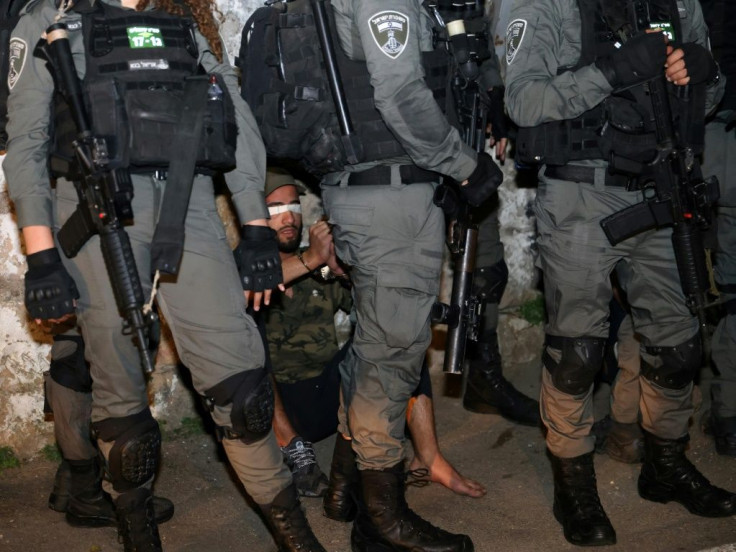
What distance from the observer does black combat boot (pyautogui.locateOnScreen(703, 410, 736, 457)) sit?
379 centimetres

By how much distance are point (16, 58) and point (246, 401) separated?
4.22 ft

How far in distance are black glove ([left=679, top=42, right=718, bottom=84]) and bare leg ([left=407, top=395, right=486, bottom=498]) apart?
1.65 m

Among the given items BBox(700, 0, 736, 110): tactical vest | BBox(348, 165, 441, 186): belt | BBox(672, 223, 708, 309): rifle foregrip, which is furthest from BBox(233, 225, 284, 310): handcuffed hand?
BBox(700, 0, 736, 110): tactical vest

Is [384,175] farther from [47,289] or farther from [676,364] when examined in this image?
[676,364]

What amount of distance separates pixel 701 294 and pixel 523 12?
3.97ft

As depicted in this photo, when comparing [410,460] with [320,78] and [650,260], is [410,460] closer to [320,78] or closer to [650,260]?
[650,260]

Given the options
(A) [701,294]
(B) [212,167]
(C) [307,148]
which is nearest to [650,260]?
(A) [701,294]

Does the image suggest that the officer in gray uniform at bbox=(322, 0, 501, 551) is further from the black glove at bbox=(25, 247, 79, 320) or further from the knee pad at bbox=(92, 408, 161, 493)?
the black glove at bbox=(25, 247, 79, 320)

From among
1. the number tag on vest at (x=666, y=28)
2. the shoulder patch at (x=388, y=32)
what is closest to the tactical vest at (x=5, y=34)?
the shoulder patch at (x=388, y=32)

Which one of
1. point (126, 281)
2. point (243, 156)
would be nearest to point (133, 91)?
point (243, 156)

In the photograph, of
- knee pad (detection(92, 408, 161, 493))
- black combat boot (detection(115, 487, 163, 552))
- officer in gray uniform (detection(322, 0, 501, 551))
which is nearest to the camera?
knee pad (detection(92, 408, 161, 493))

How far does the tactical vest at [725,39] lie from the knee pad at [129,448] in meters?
2.90

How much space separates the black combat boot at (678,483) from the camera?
3271 millimetres

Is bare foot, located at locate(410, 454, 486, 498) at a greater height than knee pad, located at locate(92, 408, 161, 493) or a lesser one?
lesser
